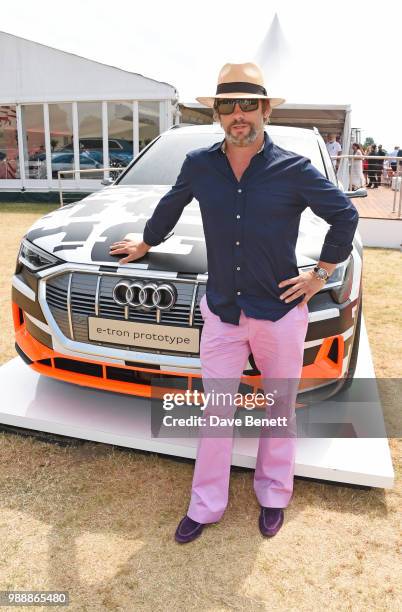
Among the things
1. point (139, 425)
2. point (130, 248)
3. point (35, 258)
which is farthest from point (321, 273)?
point (35, 258)

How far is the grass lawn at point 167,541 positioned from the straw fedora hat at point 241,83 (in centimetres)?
180

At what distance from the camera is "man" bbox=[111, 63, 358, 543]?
6.89ft

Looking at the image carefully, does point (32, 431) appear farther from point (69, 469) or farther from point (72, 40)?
point (72, 40)

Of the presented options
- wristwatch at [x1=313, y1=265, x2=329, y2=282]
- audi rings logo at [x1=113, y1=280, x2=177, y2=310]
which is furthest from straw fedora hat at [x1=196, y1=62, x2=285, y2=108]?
audi rings logo at [x1=113, y1=280, x2=177, y2=310]

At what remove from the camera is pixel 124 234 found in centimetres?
291

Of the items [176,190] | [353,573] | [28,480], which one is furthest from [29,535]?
[176,190]

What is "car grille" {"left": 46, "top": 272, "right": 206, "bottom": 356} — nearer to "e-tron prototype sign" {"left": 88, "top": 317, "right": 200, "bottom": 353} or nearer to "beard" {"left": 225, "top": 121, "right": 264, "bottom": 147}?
"e-tron prototype sign" {"left": 88, "top": 317, "right": 200, "bottom": 353}

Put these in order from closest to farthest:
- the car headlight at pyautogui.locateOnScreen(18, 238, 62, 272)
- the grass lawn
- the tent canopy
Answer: the grass lawn < the car headlight at pyautogui.locateOnScreen(18, 238, 62, 272) < the tent canopy

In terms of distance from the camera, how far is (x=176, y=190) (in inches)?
97.2

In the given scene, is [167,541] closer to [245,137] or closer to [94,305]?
[94,305]

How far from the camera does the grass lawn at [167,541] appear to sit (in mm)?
2074

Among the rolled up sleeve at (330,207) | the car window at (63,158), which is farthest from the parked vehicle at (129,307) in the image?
the car window at (63,158)

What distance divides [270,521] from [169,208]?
1468 mm

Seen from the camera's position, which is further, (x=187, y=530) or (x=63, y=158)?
(x=63, y=158)
